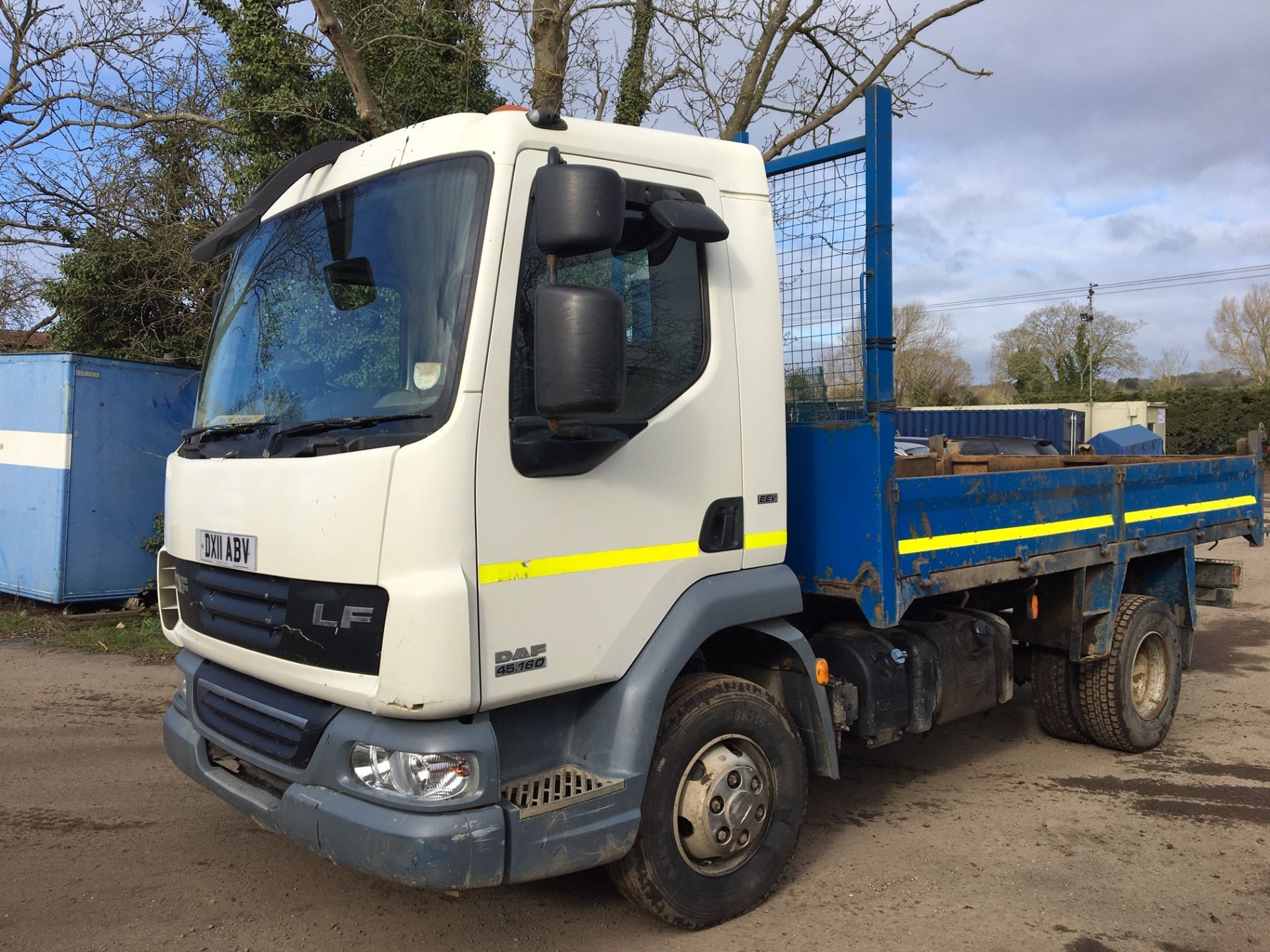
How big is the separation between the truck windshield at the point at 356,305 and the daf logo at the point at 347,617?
56cm

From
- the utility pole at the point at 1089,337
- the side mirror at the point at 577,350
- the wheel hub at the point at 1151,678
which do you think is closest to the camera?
the side mirror at the point at 577,350

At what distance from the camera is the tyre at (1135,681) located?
5.51 meters

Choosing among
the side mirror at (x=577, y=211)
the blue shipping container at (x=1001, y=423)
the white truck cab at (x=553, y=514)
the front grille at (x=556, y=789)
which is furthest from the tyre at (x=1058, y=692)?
the blue shipping container at (x=1001, y=423)

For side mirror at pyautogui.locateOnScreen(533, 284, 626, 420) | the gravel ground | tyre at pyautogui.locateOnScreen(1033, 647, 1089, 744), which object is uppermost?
side mirror at pyautogui.locateOnScreen(533, 284, 626, 420)

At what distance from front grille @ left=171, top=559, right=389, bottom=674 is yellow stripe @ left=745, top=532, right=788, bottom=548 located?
137 cm

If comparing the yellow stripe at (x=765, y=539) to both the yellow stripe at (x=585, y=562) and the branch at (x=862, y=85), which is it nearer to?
the yellow stripe at (x=585, y=562)

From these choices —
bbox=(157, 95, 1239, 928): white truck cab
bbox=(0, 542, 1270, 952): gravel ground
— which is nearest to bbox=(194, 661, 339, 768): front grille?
bbox=(157, 95, 1239, 928): white truck cab

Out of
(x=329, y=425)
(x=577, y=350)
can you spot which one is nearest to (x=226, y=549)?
(x=329, y=425)

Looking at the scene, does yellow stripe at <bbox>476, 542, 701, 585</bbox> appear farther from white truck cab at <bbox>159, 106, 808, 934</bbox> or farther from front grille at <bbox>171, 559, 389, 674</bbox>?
front grille at <bbox>171, 559, 389, 674</bbox>

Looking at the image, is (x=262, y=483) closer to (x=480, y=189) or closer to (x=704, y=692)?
(x=480, y=189)

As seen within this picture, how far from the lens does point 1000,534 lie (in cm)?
449

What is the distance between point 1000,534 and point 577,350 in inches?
103

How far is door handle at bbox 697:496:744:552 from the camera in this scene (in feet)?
11.3

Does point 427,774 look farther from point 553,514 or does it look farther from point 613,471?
point 613,471
